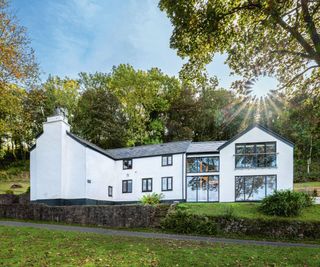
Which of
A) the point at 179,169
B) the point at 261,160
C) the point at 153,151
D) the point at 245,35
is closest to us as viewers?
the point at 245,35

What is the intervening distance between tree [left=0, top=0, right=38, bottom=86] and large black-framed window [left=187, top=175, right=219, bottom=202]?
19377mm

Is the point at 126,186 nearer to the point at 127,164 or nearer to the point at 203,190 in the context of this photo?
the point at 127,164

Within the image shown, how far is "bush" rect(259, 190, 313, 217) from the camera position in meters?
21.0

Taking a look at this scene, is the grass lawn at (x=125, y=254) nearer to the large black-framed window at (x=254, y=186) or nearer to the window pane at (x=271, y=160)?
the large black-framed window at (x=254, y=186)

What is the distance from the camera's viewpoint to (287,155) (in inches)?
1206

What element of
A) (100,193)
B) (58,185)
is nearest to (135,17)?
(58,185)

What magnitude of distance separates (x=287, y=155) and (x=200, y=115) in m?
24.5

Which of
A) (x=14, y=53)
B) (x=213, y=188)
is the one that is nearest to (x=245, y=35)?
(x=14, y=53)

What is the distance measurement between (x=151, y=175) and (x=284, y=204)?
1698 cm

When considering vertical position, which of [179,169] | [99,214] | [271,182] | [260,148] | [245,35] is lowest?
[99,214]

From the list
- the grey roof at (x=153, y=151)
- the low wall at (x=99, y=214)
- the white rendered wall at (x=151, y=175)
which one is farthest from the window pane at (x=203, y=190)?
the low wall at (x=99, y=214)

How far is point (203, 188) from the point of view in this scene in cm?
3269

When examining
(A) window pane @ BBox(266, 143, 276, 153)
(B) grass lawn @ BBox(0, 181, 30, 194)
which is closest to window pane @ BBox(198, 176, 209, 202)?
(A) window pane @ BBox(266, 143, 276, 153)

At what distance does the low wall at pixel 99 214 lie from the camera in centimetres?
2111
